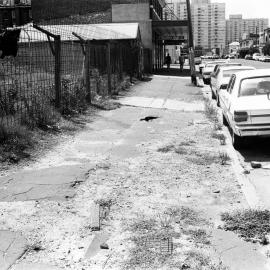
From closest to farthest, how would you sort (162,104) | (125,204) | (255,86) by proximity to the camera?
(125,204) → (255,86) → (162,104)

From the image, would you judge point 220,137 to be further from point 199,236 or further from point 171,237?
point 171,237

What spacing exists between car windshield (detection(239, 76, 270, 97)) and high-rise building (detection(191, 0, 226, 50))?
102856 mm

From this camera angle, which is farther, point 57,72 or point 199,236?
point 57,72

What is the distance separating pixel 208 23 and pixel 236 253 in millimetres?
145774

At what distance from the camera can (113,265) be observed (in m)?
4.26

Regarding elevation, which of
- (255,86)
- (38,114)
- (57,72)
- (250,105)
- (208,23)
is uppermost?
(208,23)

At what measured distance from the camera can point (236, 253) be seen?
448 centimetres

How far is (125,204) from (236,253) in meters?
1.82

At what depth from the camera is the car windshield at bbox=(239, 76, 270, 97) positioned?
968cm

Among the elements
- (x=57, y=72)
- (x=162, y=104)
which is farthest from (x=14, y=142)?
(x=162, y=104)

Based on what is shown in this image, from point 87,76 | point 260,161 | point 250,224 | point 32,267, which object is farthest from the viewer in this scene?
point 87,76

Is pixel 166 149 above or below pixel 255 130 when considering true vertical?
below

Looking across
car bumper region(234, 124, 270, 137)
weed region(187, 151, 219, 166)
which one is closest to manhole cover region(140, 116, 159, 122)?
weed region(187, 151, 219, 166)

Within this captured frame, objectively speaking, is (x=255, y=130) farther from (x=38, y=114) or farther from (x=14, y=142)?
(x=38, y=114)
